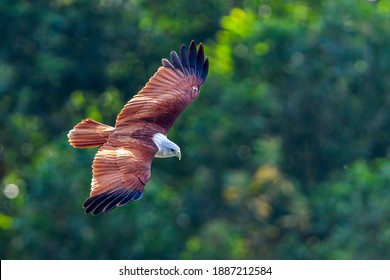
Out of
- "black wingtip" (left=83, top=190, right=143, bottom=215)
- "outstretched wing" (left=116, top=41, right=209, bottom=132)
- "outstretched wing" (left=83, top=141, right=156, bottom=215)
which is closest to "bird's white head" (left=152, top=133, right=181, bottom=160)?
"outstretched wing" (left=116, top=41, right=209, bottom=132)

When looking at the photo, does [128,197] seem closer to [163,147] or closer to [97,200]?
[97,200]

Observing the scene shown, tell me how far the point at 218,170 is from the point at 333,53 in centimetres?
277

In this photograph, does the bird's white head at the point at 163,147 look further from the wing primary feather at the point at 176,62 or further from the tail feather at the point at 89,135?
the wing primary feather at the point at 176,62

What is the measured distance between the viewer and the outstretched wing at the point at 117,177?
1158 centimetres

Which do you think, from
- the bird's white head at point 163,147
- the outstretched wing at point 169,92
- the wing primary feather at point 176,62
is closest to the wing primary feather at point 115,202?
the bird's white head at point 163,147

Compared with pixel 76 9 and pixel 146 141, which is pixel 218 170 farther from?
pixel 146 141

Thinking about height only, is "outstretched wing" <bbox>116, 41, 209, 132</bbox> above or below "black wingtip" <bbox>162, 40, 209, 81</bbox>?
below

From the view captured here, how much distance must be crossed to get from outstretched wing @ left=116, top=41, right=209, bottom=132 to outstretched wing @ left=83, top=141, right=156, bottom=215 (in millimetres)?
776

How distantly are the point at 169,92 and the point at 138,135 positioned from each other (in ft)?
2.99

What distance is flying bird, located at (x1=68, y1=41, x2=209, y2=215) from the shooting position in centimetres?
1171

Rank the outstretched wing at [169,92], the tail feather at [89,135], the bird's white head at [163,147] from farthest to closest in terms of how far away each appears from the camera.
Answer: the outstretched wing at [169,92]
the bird's white head at [163,147]
the tail feather at [89,135]

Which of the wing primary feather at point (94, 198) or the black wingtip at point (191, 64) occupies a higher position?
the black wingtip at point (191, 64)

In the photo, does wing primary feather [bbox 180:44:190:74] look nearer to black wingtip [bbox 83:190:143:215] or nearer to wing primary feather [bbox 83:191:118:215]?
black wingtip [bbox 83:190:143:215]

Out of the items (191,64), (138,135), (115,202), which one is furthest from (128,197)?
(191,64)
